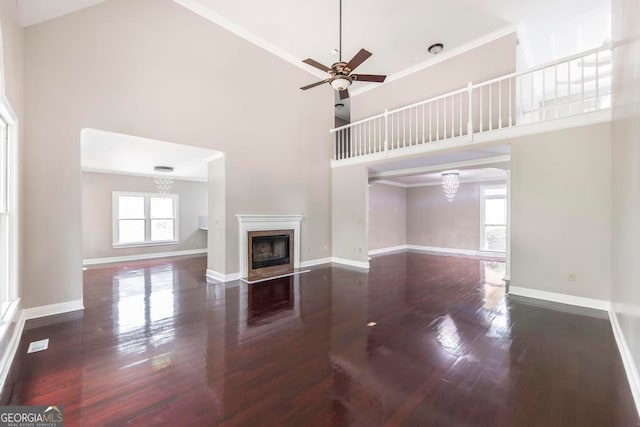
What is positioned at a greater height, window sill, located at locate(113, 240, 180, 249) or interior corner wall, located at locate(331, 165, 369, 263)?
interior corner wall, located at locate(331, 165, 369, 263)

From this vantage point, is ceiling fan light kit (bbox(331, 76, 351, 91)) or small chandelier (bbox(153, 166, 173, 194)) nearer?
ceiling fan light kit (bbox(331, 76, 351, 91))

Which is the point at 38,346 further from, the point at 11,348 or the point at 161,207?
the point at 161,207

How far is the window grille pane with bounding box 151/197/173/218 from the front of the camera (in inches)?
318

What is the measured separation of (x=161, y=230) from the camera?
822 centimetres

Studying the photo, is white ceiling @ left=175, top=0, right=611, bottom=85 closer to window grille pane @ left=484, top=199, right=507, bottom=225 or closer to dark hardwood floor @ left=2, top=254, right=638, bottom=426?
window grille pane @ left=484, top=199, right=507, bottom=225

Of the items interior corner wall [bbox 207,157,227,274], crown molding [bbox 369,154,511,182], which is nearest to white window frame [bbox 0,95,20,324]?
interior corner wall [bbox 207,157,227,274]

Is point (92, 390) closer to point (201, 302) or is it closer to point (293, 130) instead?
point (201, 302)

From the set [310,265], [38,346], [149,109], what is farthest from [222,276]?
[149,109]

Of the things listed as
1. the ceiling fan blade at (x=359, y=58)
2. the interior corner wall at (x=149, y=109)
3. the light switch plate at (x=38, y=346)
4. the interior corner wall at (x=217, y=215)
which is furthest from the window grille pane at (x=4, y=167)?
the ceiling fan blade at (x=359, y=58)

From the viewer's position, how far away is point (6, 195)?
266cm

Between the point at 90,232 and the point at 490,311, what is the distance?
8910mm

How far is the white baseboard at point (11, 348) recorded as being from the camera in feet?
6.97

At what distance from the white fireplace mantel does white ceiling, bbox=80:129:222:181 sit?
143cm

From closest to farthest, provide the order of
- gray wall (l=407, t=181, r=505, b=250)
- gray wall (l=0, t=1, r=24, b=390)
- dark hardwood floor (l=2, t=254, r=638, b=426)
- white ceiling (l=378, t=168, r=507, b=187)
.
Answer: dark hardwood floor (l=2, t=254, r=638, b=426)
gray wall (l=0, t=1, r=24, b=390)
white ceiling (l=378, t=168, r=507, b=187)
gray wall (l=407, t=181, r=505, b=250)
